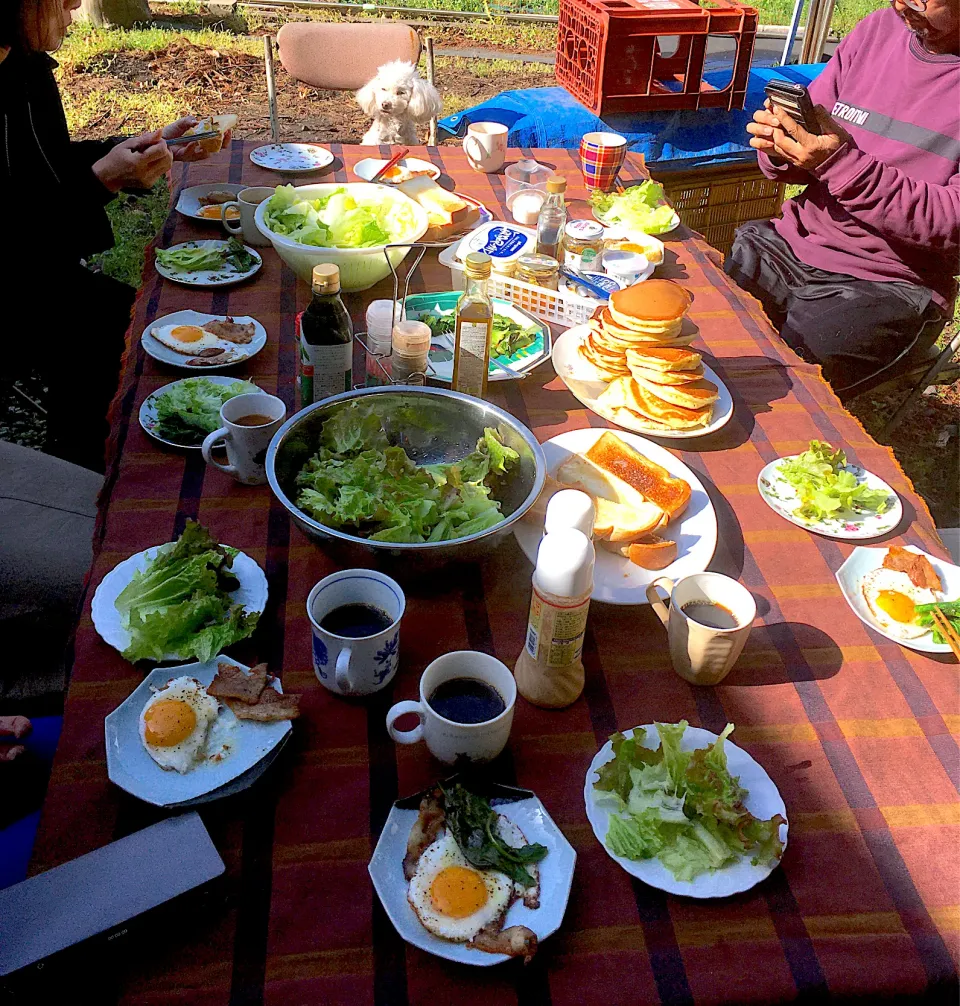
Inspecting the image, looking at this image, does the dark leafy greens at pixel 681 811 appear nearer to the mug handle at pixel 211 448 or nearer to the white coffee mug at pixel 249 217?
the mug handle at pixel 211 448

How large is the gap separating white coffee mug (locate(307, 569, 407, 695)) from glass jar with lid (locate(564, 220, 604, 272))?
169 centimetres

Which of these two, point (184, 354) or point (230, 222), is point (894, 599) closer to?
point (184, 354)

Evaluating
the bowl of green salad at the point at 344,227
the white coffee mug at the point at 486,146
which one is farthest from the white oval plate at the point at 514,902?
the white coffee mug at the point at 486,146

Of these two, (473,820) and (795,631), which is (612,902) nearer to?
(473,820)

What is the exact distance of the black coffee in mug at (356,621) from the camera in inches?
51.4

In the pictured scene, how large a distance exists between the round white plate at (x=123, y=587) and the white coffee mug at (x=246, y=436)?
0.23 m

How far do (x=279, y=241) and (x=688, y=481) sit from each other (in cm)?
133

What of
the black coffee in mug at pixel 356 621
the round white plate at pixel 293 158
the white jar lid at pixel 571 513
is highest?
the white jar lid at pixel 571 513

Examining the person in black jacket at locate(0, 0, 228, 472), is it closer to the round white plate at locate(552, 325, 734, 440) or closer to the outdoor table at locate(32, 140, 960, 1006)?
the outdoor table at locate(32, 140, 960, 1006)

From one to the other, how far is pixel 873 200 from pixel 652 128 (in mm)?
1607

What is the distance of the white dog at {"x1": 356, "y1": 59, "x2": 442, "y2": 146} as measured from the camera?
4.12 meters

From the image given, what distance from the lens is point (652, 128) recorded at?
4051 millimetres

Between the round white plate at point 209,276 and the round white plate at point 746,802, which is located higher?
the round white plate at point 746,802

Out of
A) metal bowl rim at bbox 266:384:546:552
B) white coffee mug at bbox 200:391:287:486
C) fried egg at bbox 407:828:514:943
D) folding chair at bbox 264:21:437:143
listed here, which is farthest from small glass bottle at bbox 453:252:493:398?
folding chair at bbox 264:21:437:143
